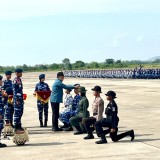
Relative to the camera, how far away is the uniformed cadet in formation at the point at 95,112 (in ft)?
37.3

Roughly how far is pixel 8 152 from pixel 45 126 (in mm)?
4407

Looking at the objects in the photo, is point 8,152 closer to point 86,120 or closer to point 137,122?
point 86,120

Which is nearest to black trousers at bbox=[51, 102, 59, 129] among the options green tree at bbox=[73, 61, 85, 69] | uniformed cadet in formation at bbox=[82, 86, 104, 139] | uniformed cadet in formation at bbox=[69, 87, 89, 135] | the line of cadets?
the line of cadets

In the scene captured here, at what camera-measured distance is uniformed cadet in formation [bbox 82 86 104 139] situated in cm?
1138

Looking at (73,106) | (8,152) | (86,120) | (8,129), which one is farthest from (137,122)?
(8,152)

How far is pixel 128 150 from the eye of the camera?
999 centimetres

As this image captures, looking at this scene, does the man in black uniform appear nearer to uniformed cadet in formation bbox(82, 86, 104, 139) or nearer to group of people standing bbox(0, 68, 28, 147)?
uniformed cadet in formation bbox(82, 86, 104, 139)

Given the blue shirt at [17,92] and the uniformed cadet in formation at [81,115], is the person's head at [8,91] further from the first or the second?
the uniformed cadet in formation at [81,115]

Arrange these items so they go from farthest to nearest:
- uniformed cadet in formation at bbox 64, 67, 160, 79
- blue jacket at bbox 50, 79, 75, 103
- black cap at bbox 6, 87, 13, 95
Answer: uniformed cadet in formation at bbox 64, 67, 160, 79, blue jacket at bbox 50, 79, 75, 103, black cap at bbox 6, 87, 13, 95

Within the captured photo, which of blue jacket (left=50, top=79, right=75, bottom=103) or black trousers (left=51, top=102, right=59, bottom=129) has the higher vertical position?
blue jacket (left=50, top=79, right=75, bottom=103)

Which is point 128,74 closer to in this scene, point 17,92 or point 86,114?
point 17,92

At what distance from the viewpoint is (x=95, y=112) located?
1164cm

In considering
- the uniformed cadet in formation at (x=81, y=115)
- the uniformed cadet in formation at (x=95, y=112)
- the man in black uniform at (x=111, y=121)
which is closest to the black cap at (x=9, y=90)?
the uniformed cadet in formation at (x=81, y=115)

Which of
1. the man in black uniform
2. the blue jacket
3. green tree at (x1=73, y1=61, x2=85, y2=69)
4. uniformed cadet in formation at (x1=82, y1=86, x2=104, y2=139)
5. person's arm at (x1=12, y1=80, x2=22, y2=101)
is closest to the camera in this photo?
the man in black uniform
